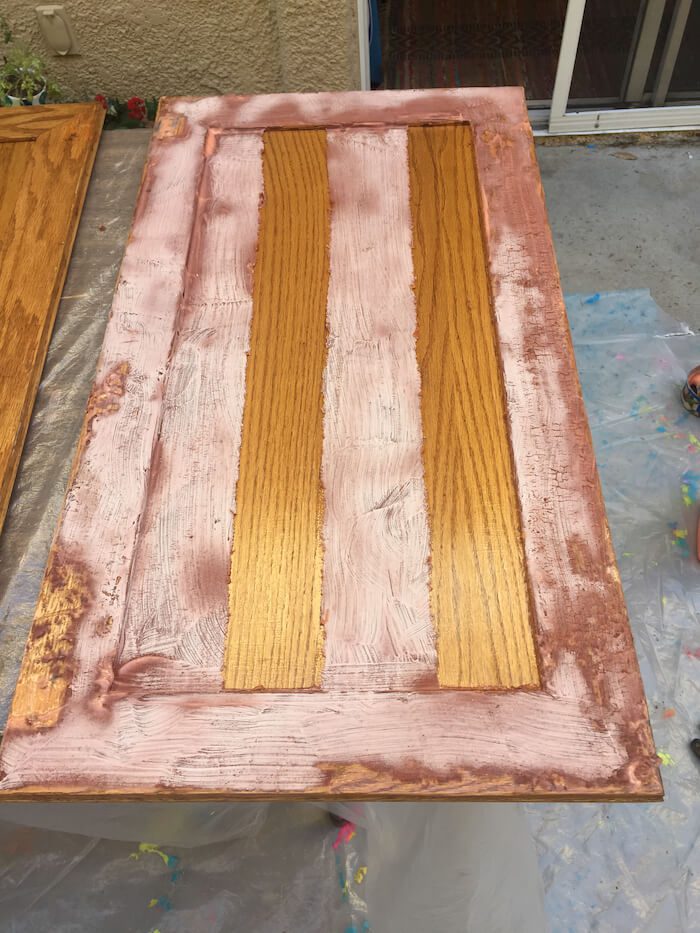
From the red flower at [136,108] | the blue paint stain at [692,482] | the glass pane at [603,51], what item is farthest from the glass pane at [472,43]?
the blue paint stain at [692,482]

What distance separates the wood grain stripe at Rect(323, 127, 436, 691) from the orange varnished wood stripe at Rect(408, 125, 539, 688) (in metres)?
0.02

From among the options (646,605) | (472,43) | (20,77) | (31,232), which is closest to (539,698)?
(646,605)

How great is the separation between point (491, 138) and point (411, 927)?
1661 mm

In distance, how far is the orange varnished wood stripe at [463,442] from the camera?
104cm

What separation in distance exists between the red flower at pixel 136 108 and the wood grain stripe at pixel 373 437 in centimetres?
126

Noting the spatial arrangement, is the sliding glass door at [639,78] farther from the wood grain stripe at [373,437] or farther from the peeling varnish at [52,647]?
the peeling varnish at [52,647]

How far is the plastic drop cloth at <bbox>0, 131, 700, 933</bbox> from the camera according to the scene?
1519 mm

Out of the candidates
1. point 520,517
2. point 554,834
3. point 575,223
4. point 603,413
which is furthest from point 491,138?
point 554,834

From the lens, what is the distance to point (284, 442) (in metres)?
1.22

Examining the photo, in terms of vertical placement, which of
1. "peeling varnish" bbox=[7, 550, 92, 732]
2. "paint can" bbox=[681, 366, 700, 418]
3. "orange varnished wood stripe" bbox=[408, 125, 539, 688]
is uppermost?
"orange varnished wood stripe" bbox=[408, 125, 539, 688]

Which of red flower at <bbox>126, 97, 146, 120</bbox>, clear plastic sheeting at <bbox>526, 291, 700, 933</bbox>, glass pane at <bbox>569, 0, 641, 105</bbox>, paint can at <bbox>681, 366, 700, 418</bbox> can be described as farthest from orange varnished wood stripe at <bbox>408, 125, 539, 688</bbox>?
glass pane at <bbox>569, 0, 641, 105</bbox>

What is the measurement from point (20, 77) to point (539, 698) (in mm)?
2522

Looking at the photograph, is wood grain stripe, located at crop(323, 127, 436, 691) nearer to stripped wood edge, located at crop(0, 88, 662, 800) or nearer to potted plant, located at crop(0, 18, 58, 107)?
stripped wood edge, located at crop(0, 88, 662, 800)

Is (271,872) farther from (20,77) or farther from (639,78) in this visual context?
(639,78)
